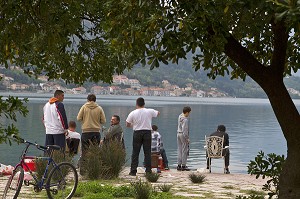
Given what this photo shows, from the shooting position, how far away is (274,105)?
7383 mm

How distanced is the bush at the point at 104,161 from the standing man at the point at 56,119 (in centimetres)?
59

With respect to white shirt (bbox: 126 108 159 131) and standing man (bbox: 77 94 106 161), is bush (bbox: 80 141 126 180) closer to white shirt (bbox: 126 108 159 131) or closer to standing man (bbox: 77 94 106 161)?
white shirt (bbox: 126 108 159 131)

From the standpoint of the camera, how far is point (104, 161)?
1333cm

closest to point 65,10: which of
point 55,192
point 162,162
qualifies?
point 55,192

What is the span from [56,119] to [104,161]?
1214mm

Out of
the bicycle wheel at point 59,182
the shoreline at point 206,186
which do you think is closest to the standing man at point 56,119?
the shoreline at point 206,186

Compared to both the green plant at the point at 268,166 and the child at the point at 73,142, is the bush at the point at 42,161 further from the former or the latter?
the green plant at the point at 268,166

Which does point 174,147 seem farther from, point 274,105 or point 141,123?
point 274,105

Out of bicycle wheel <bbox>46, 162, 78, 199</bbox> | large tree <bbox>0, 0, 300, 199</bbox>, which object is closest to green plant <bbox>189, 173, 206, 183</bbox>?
bicycle wheel <bbox>46, 162, 78, 199</bbox>

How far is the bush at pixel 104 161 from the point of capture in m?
13.0

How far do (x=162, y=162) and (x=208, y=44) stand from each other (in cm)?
1113

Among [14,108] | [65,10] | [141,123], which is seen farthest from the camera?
[141,123]

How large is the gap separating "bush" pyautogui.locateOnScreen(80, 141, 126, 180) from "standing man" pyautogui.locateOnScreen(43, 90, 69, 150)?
23.2 inches

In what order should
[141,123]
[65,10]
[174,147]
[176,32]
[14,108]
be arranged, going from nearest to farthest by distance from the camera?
[14,108] → [176,32] → [65,10] → [141,123] → [174,147]
